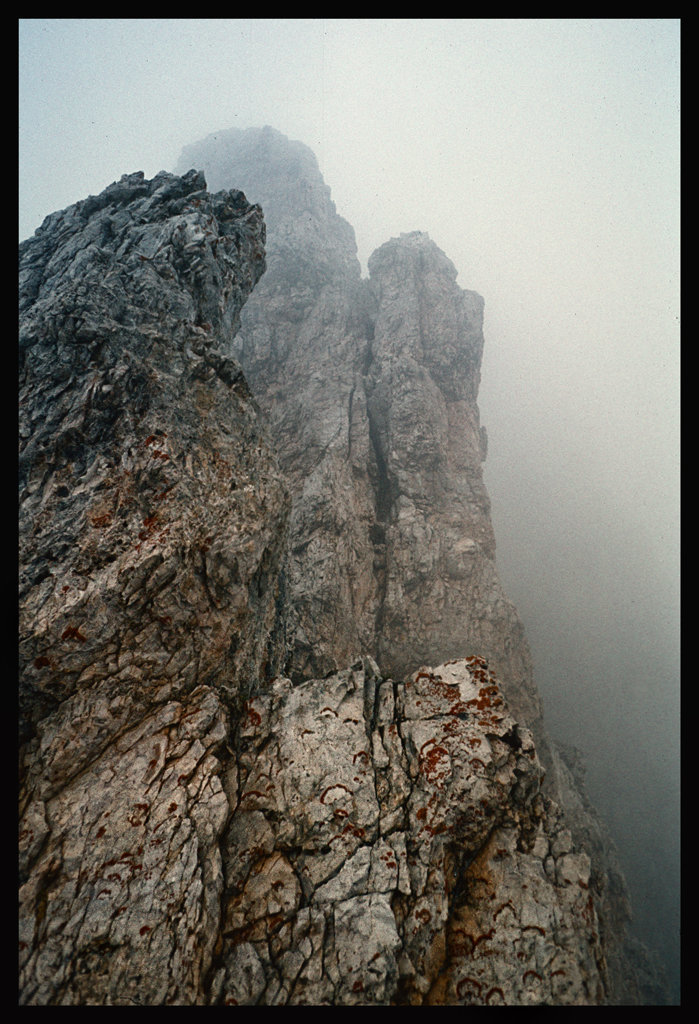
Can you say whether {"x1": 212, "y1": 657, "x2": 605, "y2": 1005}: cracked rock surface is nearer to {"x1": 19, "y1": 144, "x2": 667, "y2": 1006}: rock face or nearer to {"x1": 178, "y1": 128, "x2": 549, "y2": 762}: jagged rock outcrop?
{"x1": 19, "y1": 144, "x2": 667, "y2": 1006}: rock face

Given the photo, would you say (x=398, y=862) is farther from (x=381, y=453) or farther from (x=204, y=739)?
(x=381, y=453)

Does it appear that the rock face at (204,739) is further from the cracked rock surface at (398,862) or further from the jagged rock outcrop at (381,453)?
the jagged rock outcrop at (381,453)

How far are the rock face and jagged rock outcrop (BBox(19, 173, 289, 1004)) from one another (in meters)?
0.05

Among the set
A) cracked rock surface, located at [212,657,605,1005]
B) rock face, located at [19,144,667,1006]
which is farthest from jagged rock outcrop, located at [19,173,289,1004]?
cracked rock surface, located at [212,657,605,1005]

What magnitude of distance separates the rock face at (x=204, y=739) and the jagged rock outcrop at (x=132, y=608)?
54 mm

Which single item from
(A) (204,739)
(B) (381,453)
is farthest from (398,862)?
(B) (381,453)

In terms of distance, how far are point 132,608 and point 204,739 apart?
3911 mm

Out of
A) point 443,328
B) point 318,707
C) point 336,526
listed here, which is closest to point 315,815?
point 318,707

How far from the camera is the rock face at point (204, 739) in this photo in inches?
324

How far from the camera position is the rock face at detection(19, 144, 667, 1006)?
8.22 m

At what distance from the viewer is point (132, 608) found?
10.3 metres

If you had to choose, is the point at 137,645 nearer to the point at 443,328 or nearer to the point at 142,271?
the point at 142,271

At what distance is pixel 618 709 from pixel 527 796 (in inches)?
2284

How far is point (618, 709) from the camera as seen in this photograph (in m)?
54.5
